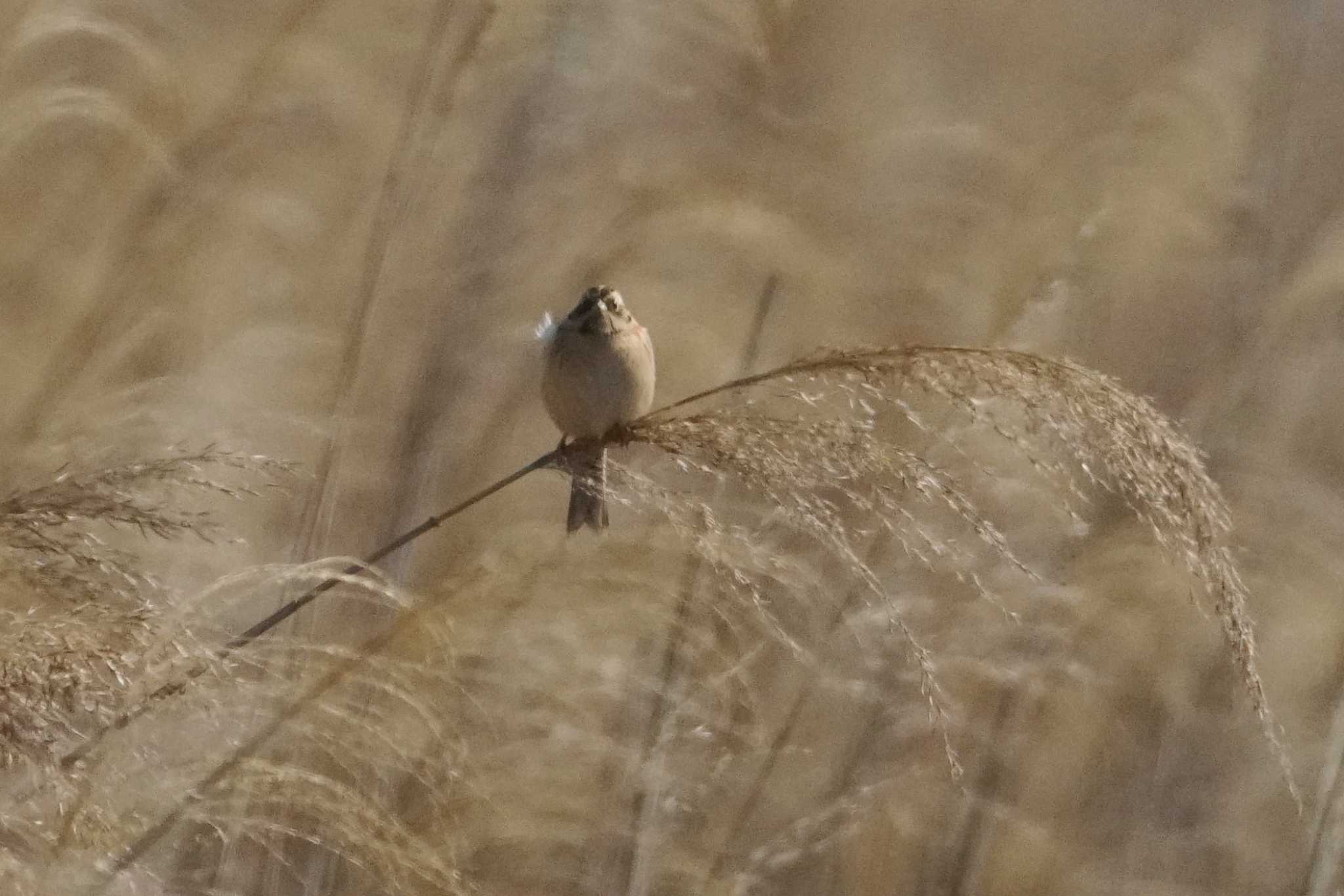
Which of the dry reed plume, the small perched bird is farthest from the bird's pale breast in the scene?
the dry reed plume

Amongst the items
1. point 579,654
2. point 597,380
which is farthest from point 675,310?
point 579,654

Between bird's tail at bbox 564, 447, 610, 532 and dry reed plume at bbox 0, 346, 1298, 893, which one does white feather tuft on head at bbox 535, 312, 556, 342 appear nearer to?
bird's tail at bbox 564, 447, 610, 532

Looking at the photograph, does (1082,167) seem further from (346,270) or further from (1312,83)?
(346,270)

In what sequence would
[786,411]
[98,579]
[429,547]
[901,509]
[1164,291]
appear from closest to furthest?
1. [98,579]
2. [901,509]
3. [786,411]
4. [429,547]
5. [1164,291]

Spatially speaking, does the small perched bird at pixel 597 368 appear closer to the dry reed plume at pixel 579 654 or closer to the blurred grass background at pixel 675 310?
the blurred grass background at pixel 675 310

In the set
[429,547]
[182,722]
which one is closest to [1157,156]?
[429,547]

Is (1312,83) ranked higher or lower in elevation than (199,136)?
higher
